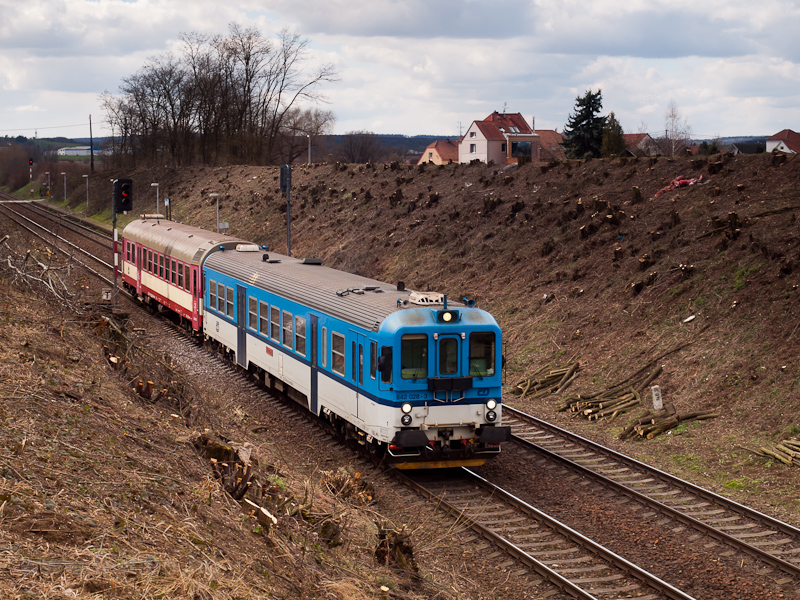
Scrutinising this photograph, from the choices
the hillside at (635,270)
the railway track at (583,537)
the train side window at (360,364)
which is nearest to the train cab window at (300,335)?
the train side window at (360,364)

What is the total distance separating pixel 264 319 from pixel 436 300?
6061mm

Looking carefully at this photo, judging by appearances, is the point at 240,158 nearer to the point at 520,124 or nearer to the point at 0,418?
the point at 520,124

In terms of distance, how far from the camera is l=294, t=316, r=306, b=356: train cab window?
15.9 meters

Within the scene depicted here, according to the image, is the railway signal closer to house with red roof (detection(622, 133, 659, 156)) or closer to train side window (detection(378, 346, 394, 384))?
train side window (detection(378, 346, 394, 384))

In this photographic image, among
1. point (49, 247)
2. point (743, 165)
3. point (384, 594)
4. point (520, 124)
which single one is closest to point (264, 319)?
point (384, 594)

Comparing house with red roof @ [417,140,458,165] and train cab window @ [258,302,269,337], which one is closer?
train cab window @ [258,302,269,337]

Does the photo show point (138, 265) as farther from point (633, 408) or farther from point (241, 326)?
point (633, 408)

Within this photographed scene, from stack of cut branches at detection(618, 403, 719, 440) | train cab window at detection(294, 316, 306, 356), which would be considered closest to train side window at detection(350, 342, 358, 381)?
train cab window at detection(294, 316, 306, 356)

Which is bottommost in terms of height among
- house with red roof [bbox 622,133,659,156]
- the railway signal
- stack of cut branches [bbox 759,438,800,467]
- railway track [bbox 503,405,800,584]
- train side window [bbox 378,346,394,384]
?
railway track [bbox 503,405,800,584]

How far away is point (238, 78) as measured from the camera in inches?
2982

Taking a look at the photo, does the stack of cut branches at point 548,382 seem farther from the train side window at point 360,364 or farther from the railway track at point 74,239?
the railway track at point 74,239

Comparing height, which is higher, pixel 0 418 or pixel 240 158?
pixel 240 158

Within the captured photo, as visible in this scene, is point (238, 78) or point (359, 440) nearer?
point (359, 440)

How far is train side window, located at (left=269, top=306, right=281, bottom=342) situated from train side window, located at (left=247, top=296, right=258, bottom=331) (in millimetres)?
1098
